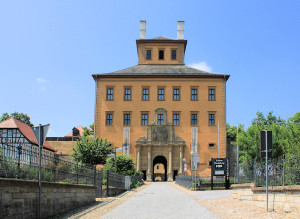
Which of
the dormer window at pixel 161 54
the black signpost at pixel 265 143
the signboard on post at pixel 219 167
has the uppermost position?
the dormer window at pixel 161 54

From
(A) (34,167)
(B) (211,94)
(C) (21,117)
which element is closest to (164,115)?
(B) (211,94)

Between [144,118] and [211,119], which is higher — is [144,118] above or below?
above

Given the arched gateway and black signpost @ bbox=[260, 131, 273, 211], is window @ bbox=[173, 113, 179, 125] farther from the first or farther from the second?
black signpost @ bbox=[260, 131, 273, 211]

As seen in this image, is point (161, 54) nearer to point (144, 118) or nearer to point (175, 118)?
point (175, 118)

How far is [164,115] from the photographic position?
54625 millimetres

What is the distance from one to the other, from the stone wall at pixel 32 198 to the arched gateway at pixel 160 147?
39622 mm

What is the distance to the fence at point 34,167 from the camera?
893 cm

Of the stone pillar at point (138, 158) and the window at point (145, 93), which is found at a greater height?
the window at point (145, 93)

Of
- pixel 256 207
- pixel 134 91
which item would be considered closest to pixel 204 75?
pixel 134 91

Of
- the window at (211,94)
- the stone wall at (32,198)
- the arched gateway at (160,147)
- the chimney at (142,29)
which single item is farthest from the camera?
the chimney at (142,29)

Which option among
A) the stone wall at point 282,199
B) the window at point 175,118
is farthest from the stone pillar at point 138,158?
the stone wall at point 282,199

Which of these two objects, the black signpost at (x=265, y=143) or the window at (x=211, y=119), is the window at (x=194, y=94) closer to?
the window at (x=211, y=119)

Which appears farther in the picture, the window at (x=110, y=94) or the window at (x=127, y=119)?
the window at (x=110, y=94)

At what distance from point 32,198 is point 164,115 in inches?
1783
